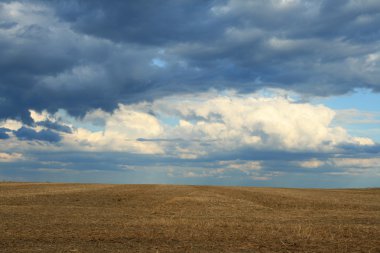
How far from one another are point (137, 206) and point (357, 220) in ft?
77.8

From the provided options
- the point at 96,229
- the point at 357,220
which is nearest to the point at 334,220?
the point at 357,220

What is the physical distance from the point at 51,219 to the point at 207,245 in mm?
16950

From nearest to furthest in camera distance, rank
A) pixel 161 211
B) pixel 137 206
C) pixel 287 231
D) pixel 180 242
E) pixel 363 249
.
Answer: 1. pixel 363 249
2. pixel 180 242
3. pixel 287 231
4. pixel 161 211
5. pixel 137 206

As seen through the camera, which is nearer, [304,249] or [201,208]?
[304,249]

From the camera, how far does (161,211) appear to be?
45.8 meters

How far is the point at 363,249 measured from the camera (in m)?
24.1

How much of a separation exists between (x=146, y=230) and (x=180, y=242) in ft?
16.8

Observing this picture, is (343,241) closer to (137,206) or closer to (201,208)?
(201,208)

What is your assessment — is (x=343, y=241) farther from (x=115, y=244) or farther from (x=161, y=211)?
(x=161, y=211)

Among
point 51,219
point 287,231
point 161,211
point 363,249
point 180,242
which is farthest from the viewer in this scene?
point 161,211

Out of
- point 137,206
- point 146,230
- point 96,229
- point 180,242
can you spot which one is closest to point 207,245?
point 180,242

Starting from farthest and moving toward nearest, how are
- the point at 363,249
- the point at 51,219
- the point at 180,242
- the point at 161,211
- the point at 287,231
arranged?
the point at 161,211, the point at 51,219, the point at 287,231, the point at 180,242, the point at 363,249

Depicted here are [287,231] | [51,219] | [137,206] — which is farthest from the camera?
[137,206]

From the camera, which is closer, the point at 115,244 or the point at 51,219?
the point at 115,244
